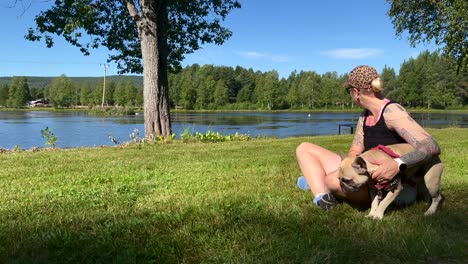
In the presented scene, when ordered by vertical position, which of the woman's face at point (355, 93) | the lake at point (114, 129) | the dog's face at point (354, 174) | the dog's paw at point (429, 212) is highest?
the woman's face at point (355, 93)

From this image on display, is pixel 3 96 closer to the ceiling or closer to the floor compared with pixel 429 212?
closer to the ceiling

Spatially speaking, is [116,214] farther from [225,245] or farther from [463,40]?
[463,40]

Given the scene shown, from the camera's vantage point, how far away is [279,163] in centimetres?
790

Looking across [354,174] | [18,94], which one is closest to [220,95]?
[18,94]

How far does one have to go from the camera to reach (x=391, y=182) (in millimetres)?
3631

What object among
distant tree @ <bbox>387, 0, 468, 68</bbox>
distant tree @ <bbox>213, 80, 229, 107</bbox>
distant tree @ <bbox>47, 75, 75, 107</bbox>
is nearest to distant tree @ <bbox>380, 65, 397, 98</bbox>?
distant tree @ <bbox>213, 80, 229, 107</bbox>

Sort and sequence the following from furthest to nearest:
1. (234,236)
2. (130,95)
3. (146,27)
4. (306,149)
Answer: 1. (130,95)
2. (146,27)
3. (306,149)
4. (234,236)

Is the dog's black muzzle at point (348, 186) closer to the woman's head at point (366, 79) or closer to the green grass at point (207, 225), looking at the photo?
the green grass at point (207, 225)

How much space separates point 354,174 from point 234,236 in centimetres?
109

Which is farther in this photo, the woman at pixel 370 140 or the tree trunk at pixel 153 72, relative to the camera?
the tree trunk at pixel 153 72

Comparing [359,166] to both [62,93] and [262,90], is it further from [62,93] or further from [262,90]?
[62,93]

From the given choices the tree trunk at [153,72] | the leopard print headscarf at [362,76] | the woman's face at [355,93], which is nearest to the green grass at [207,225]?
the woman's face at [355,93]

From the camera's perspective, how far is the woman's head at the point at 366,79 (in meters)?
3.72

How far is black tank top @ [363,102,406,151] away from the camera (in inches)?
151
